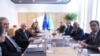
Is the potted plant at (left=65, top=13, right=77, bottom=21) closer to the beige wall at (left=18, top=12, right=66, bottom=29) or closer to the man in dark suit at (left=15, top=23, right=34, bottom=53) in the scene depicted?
the beige wall at (left=18, top=12, right=66, bottom=29)

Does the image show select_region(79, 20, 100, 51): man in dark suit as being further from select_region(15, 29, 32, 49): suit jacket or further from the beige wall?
the beige wall

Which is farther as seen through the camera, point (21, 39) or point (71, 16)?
point (71, 16)

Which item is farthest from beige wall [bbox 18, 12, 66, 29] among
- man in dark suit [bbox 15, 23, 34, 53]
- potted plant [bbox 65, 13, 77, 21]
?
man in dark suit [bbox 15, 23, 34, 53]

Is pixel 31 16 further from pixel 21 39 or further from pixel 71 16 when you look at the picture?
pixel 21 39

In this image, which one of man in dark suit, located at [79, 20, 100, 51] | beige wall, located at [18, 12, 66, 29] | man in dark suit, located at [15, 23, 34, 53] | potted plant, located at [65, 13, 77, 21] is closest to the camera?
man in dark suit, located at [79, 20, 100, 51]

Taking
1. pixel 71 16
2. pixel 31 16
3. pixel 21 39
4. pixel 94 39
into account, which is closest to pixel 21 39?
pixel 21 39

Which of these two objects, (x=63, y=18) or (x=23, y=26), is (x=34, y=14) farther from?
(x=23, y=26)

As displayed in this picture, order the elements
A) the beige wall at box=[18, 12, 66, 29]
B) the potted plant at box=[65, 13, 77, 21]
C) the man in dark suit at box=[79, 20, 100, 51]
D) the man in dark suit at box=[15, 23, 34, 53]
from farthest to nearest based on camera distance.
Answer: the beige wall at box=[18, 12, 66, 29], the potted plant at box=[65, 13, 77, 21], the man in dark suit at box=[15, 23, 34, 53], the man in dark suit at box=[79, 20, 100, 51]

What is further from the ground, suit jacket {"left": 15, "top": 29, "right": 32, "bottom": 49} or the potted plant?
the potted plant

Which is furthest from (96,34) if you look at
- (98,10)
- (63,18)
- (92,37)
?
(63,18)

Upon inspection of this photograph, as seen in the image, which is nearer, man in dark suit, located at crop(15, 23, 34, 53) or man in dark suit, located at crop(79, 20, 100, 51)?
man in dark suit, located at crop(79, 20, 100, 51)

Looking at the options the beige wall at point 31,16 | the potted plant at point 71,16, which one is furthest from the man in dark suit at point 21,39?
the beige wall at point 31,16

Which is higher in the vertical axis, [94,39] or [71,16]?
[71,16]

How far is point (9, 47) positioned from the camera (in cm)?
280
